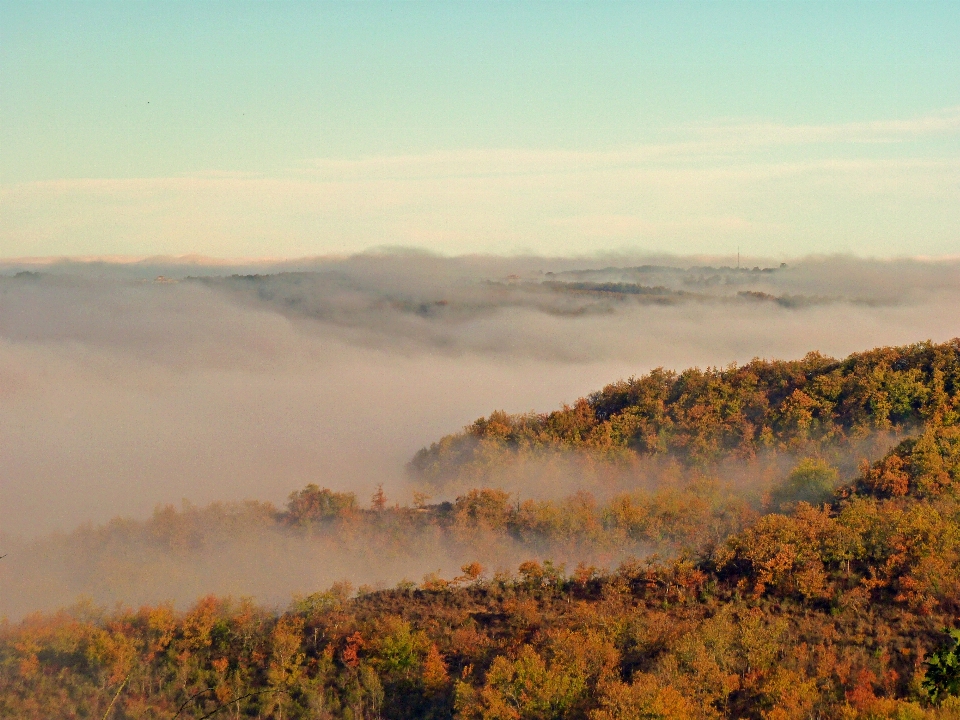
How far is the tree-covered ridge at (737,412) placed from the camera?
8950 centimetres

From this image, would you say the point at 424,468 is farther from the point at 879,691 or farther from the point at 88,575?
the point at 879,691

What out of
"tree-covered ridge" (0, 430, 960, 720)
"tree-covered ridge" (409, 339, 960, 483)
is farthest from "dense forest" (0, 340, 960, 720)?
"tree-covered ridge" (409, 339, 960, 483)

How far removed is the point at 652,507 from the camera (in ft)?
260

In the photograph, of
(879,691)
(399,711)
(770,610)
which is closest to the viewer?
(879,691)

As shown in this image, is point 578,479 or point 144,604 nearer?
point 144,604

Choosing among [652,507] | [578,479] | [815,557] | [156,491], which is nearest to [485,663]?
[815,557]

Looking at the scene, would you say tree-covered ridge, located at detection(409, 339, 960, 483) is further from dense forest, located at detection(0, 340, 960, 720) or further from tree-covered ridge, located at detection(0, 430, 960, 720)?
tree-covered ridge, located at detection(0, 430, 960, 720)

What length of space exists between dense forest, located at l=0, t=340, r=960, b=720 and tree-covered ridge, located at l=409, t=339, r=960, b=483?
0.39 meters

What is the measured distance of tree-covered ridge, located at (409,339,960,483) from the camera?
89.5 metres

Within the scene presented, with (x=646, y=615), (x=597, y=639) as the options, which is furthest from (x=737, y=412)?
(x=597, y=639)

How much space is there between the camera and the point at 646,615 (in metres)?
54.2

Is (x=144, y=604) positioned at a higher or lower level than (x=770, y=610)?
lower

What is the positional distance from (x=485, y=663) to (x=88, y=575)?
5550cm

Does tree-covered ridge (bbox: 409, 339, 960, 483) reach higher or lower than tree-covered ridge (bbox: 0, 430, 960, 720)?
higher
